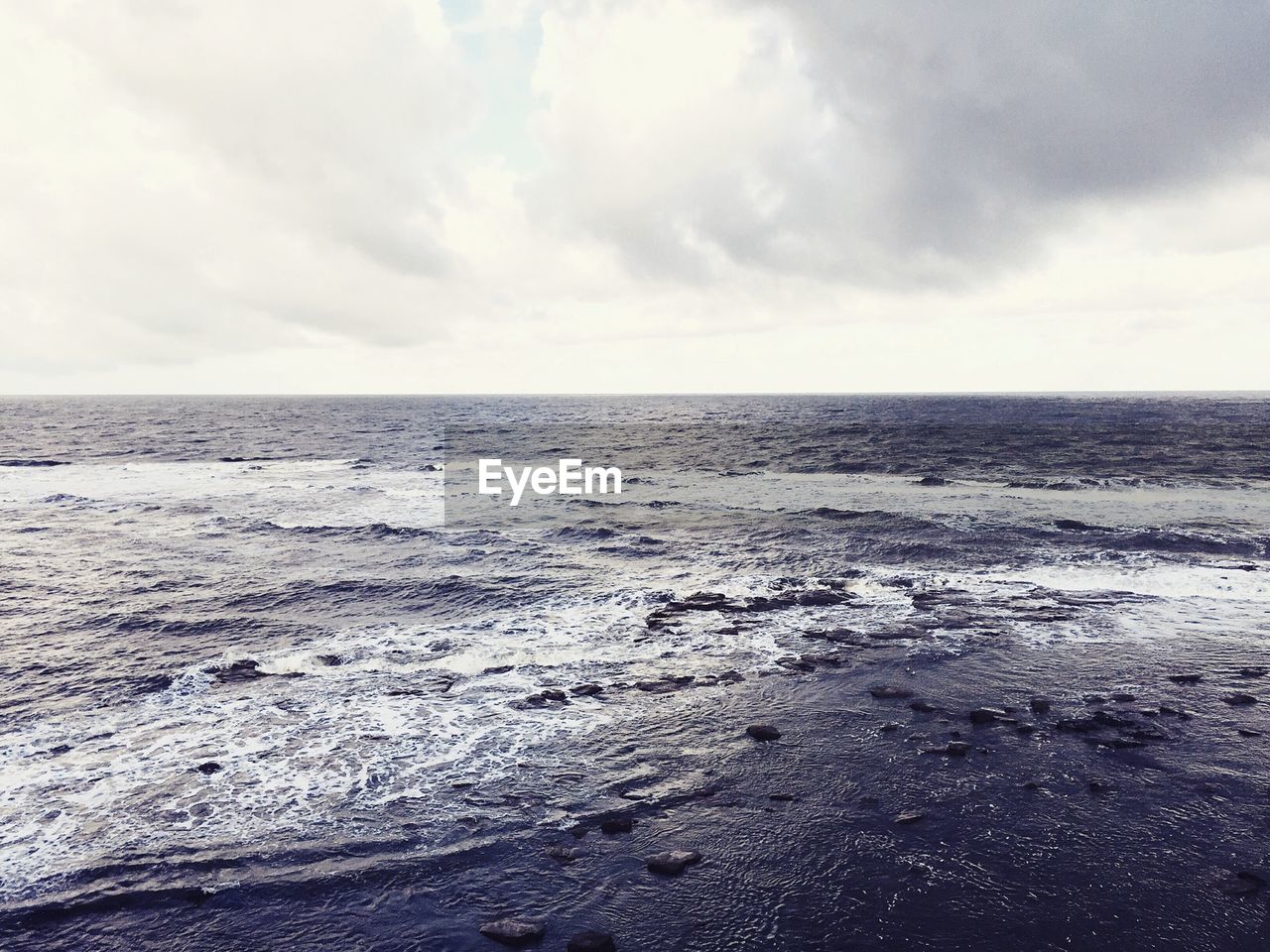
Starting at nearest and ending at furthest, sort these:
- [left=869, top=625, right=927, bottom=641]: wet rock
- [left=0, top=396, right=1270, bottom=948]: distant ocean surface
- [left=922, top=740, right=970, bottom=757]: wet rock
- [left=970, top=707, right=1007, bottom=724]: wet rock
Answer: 1. [left=0, top=396, right=1270, bottom=948]: distant ocean surface
2. [left=922, top=740, right=970, bottom=757]: wet rock
3. [left=970, top=707, right=1007, bottom=724]: wet rock
4. [left=869, top=625, right=927, bottom=641]: wet rock

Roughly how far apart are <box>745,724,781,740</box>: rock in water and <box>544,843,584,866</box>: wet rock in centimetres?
544

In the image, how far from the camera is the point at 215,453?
80.5 metres

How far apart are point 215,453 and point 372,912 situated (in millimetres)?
84746

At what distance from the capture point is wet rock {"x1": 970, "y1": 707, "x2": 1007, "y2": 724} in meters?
15.8

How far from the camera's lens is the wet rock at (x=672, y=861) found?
1098cm

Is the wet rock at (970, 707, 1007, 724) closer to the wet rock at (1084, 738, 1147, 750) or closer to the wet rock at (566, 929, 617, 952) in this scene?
the wet rock at (1084, 738, 1147, 750)

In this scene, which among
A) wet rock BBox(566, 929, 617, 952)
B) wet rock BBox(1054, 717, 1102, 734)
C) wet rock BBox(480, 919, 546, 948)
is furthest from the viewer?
wet rock BBox(1054, 717, 1102, 734)

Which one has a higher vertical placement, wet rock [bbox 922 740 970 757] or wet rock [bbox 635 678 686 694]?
wet rock [bbox 922 740 970 757]

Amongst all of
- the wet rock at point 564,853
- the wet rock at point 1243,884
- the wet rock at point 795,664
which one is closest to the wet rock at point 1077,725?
the wet rock at point 1243,884

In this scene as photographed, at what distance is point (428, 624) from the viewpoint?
23734 mm

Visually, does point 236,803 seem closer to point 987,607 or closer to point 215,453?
point 987,607

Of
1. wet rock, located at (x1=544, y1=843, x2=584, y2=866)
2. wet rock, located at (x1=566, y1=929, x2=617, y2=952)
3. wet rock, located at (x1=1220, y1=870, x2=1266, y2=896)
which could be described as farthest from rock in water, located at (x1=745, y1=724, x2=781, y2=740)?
wet rock, located at (x1=1220, y1=870, x2=1266, y2=896)

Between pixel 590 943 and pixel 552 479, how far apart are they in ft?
175

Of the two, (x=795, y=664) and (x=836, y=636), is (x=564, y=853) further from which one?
(x=836, y=636)
